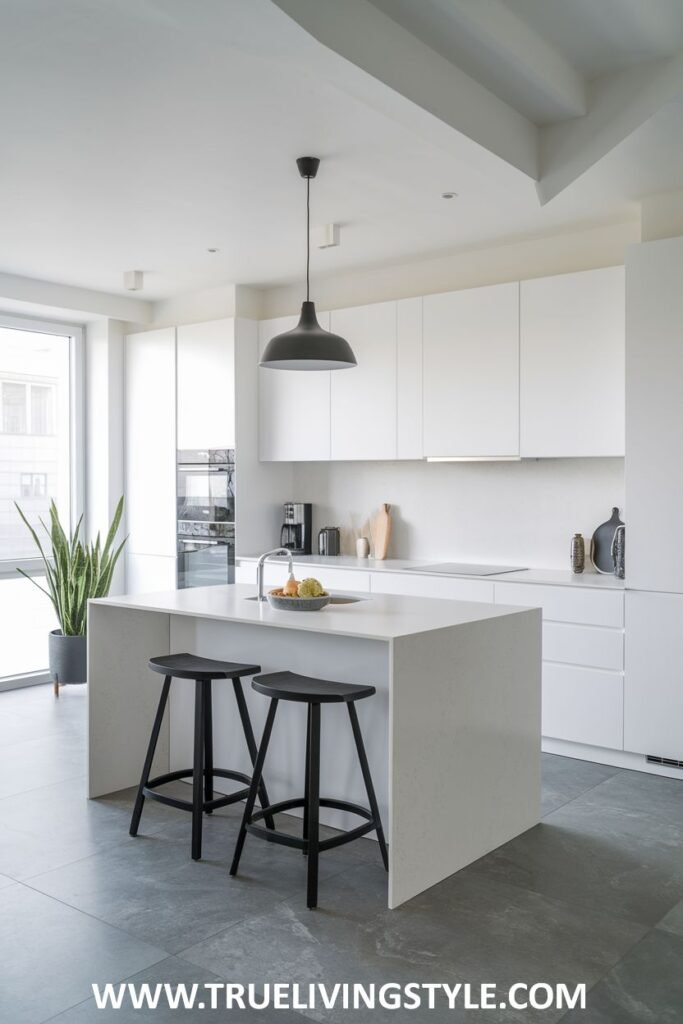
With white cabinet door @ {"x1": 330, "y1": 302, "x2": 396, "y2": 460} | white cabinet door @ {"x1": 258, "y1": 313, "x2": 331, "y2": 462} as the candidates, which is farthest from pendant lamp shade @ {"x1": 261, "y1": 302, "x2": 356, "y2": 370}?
white cabinet door @ {"x1": 258, "y1": 313, "x2": 331, "y2": 462}

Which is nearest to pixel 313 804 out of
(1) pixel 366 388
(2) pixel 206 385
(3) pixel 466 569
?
(3) pixel 466 569

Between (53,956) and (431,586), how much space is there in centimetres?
280

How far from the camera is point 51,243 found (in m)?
4.93

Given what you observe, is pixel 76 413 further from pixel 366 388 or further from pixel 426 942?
pixel 426 942

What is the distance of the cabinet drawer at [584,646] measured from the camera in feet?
13.6

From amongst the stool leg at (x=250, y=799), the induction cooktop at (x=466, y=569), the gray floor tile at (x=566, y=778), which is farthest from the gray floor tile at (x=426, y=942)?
the induction cooktop at (x=466, y=569)

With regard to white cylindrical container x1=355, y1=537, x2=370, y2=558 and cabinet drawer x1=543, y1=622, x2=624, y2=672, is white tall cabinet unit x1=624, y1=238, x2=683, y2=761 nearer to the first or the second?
cabinet drawer x1=543, y1=622, x2=624, y2=672

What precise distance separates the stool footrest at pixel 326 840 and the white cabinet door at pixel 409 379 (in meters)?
2.43

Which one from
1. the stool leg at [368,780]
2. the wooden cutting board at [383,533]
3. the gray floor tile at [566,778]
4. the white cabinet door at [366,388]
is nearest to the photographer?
the stool leg at [368,780]

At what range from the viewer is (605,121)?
339 cm

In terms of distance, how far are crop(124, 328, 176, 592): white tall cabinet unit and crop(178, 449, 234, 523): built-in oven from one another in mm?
115

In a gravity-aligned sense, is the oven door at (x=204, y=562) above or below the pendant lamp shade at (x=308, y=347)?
below

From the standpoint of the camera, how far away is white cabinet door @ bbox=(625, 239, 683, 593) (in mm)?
3967

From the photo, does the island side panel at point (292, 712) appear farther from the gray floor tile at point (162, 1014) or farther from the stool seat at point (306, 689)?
the gray floor tile at point (162, 1014)
